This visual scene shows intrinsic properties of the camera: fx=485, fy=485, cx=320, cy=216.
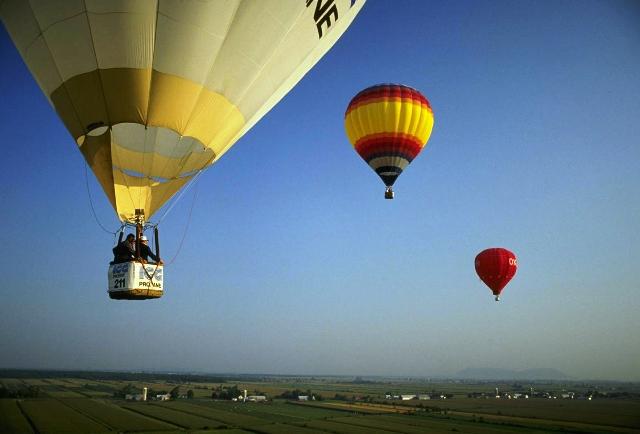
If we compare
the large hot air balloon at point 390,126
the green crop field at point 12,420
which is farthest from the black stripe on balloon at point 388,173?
the green crop field at point 12,420

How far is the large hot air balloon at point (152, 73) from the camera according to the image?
17.9ft

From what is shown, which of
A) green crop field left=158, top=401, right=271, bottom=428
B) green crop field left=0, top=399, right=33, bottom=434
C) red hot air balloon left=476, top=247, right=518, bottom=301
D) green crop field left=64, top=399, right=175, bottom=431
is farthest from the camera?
green crop field left=158, top=401, right=271, bottom=428

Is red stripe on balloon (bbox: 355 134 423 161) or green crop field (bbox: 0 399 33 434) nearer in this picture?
red stripe on balloon (bbox: 355 134 423 161)

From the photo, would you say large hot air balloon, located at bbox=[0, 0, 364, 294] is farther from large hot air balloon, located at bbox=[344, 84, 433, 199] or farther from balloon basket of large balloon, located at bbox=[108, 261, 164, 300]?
large hot air balloon, located at bbox=[344, 84, 433, 199]

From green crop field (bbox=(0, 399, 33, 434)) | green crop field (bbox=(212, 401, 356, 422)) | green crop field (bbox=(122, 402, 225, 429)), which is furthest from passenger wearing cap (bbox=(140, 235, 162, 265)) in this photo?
green crop field (bbox=(212, 401, 356, 422))

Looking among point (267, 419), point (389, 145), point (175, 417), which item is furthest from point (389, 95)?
point (175, 417)

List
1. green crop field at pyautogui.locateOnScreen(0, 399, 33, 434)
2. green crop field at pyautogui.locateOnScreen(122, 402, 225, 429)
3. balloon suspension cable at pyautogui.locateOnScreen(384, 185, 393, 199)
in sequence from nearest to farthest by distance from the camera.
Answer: balloon suspension cable at pyautogui.locateOnScreen(384, 185, 393, 199), green crop field at pyautogui.locateOnScreen(0, 399, 33, 434), green crop field at pyautogui.locateOnScreen(122, 402, 225, 429)

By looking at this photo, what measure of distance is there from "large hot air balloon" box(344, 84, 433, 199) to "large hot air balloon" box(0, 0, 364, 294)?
5055 mm

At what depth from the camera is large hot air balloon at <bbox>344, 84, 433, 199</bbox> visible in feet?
38.3

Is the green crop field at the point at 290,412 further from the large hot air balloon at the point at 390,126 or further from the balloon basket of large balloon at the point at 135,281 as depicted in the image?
the balloon basket of large balloon at the point at 135,281

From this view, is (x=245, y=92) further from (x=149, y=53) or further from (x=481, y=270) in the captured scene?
(x=481, y=270)

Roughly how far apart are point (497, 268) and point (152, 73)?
523 inches

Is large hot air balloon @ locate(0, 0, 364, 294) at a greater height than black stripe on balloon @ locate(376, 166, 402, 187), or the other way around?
black stripe on balloon @ locate(376, 166, 402, 187)

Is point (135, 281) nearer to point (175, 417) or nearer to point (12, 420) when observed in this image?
point (12, 420)
